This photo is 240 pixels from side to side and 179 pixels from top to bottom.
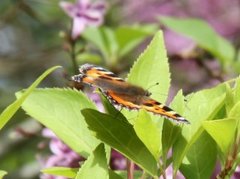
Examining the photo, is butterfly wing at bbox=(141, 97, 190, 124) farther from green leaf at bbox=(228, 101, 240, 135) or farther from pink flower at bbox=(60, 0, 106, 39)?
pink flower at bbox=(60, 0, 106, 39)

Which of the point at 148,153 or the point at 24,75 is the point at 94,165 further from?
the point at 24,75

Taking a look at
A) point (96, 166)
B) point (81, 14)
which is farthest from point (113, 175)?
point (81, 14)

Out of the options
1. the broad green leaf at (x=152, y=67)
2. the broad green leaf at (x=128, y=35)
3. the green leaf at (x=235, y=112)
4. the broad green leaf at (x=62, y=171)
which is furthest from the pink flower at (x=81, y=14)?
the green leaf at (x=235, y=112)

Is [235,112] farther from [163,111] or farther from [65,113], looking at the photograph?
[65,113]

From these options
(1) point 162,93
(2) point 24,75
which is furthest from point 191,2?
(1) point 162,93

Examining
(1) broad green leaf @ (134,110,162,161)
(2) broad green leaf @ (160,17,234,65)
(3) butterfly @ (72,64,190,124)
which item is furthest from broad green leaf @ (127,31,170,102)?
(2) broad green leaf @ (160,17,234,65)
